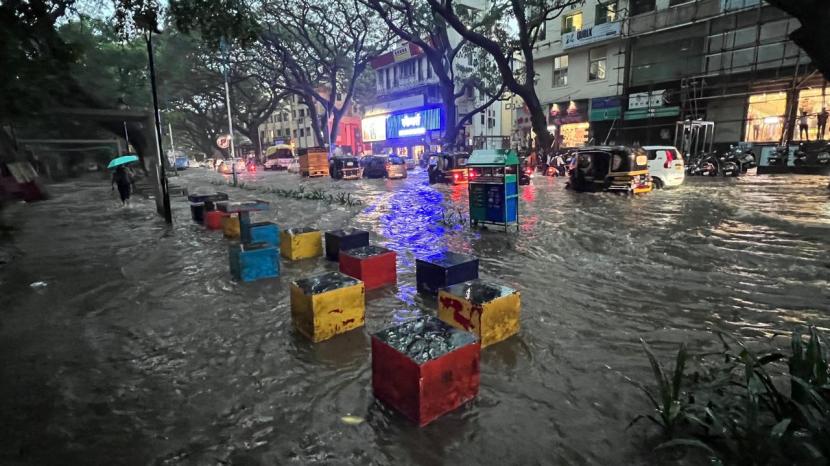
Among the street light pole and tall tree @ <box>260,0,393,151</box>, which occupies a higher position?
tall tree @ <box>260,0,393,151</box>

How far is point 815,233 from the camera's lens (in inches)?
343

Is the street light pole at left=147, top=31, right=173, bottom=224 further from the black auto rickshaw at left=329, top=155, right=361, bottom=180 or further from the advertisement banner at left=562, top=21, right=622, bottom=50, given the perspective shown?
the advertisement banner at left=562, top=21, right=622, bottom=50

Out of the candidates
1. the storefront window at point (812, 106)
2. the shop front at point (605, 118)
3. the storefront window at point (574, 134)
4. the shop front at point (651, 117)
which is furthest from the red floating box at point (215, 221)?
the storefront window at point (574, 134)

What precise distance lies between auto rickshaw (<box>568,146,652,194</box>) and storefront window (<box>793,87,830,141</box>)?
1138 cm

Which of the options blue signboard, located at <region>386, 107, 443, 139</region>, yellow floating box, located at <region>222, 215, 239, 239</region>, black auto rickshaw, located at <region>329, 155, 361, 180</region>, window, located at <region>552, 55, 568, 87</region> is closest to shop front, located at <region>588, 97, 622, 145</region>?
window, located at <region>552, 55, 568, 87</region>

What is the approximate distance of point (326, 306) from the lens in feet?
14.8

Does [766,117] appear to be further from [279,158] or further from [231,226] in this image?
[279,158]

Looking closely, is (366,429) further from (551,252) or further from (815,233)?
(815,233)

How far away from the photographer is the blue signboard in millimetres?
42016

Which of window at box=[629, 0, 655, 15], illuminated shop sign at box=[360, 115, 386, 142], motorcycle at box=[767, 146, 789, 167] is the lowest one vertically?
motorcycle at box=[767, 146, 789, 167]

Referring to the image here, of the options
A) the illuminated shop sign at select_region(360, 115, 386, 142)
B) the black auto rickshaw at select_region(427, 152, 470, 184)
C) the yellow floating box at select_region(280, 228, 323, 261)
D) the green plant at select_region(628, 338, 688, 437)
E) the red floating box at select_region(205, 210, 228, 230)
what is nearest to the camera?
the green plant at select_region(628, 338, 688, 437)

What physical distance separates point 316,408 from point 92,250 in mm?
8460

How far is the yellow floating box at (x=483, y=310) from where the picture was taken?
169 inches

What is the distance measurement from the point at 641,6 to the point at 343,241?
27899mm
